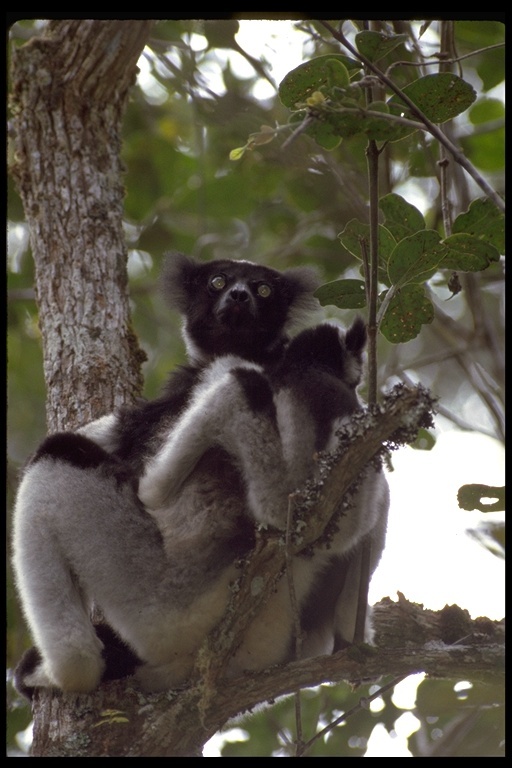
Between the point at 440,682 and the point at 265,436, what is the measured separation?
7.04 feet

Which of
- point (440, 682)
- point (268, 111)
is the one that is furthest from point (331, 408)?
point (268, 111)

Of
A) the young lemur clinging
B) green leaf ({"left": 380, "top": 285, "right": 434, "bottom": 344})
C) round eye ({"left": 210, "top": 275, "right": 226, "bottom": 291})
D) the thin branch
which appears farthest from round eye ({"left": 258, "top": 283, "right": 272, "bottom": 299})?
the thin branch

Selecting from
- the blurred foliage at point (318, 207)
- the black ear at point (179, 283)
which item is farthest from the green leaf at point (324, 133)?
the black ear at point (179, 283)

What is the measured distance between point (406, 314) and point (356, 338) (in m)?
0.22

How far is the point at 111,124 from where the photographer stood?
492 centimetres

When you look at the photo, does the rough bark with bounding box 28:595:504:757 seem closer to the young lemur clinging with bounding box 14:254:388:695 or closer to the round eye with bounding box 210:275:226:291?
the young lemur clinging with bounding box 14:254:388:695

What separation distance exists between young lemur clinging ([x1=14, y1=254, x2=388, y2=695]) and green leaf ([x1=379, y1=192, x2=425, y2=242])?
42cm

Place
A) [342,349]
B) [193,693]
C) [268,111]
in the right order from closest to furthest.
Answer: [193,693]
[342,349]
[268,111]

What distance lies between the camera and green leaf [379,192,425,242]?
10.7 ft

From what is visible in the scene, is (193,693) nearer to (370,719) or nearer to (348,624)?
(348,624)

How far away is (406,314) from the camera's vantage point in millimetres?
3432

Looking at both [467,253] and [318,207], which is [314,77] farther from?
[318,207]

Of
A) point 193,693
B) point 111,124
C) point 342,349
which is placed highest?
point 111,124

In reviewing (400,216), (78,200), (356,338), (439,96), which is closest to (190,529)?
(356,338)
